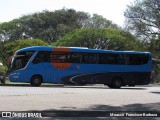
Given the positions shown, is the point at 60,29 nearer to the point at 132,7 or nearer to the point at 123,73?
the point at 132,7

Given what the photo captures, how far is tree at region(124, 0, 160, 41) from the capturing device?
54594 millimetres

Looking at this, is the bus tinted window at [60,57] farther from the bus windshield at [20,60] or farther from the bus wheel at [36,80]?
the bus wheel at [36,80]

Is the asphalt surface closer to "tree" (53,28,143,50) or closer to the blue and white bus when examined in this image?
the blue and white bus

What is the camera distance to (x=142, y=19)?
5594 cm

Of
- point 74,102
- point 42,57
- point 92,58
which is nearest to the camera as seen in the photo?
point 74,102

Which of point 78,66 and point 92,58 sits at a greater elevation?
point 92,58

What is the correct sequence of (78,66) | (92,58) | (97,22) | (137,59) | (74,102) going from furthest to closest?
(97,22)
(137,59)
(92,58)
(78,66)
(74,102)

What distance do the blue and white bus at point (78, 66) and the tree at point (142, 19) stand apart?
2091 cm

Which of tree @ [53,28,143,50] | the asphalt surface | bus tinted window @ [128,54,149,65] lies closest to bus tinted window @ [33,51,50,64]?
bus tinted window @ [128,54,149,65]

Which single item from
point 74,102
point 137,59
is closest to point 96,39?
point 137,59

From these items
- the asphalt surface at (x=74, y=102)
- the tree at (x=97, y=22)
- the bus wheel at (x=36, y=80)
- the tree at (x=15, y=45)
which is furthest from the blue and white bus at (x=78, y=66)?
the tree at (x=97, y=22)

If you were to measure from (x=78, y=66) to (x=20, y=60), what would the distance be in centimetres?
436

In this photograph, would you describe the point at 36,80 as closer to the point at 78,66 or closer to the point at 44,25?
the point at 78,66

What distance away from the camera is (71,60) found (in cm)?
3284
